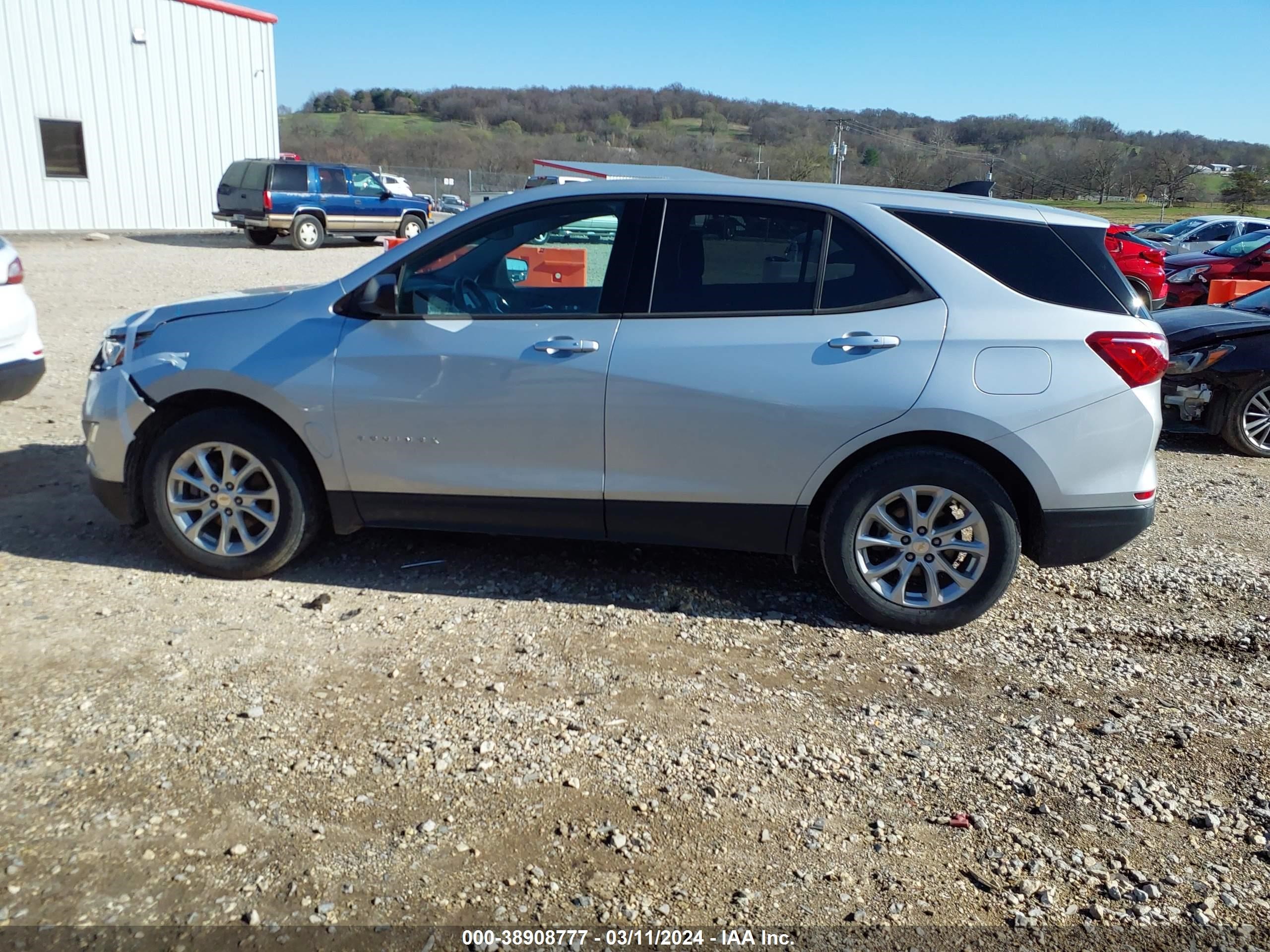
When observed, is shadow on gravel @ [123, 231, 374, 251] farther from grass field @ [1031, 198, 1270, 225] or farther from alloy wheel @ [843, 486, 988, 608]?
grass field @ [1031, 198, 1270, 225]

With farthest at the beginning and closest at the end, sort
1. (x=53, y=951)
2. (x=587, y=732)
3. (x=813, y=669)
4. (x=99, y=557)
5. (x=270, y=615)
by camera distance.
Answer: (x=99, y=557) < (x=270, y=615) < (x=813, y=669) < (x=587, y=732) < (x=53, y=951)

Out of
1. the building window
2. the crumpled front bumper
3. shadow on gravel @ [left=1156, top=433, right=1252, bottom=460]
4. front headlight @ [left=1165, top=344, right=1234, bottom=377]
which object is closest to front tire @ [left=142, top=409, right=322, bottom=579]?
the crumpled front bumper

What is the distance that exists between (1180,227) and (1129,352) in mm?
29849

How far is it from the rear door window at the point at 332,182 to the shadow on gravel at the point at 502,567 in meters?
21.2

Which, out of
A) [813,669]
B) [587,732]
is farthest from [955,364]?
[587,732]

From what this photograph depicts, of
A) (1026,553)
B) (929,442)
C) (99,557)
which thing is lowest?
(99,557)

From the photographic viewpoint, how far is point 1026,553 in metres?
4.45

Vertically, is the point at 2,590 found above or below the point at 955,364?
below

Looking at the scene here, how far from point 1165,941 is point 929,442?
213 cm

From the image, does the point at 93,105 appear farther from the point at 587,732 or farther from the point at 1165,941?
the point at 1165,941

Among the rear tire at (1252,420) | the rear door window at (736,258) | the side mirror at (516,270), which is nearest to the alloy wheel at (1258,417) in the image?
the rear tire at (1252,420)

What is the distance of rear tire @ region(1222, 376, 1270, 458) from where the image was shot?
309 inches

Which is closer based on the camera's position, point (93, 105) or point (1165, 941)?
point (1165, 941)

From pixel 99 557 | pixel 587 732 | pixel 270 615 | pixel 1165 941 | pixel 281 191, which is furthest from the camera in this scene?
pixel 281 191
